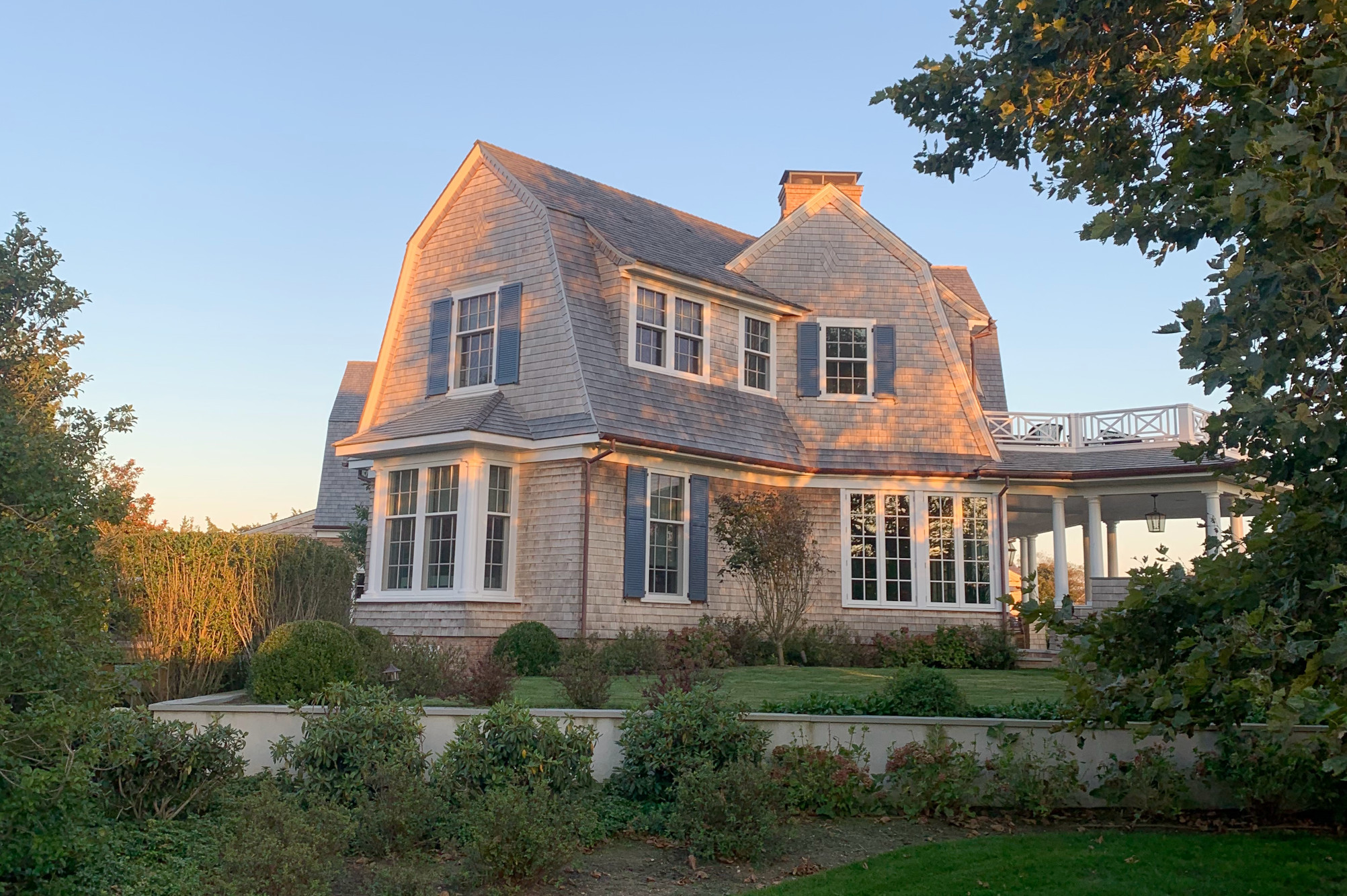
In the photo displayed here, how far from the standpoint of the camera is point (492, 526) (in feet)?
51.4

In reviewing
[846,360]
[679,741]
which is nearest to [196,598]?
[679,741]

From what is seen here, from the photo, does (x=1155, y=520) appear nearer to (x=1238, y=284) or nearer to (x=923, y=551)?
(x=923, y=551)

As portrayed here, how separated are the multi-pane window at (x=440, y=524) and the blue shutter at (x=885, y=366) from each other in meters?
7.50

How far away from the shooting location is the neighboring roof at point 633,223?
17.6m

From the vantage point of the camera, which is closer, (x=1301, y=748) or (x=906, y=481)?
(x=1301, y=748)

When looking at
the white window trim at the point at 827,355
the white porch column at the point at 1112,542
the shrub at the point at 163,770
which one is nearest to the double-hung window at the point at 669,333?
the white window trim at the point at 827,355

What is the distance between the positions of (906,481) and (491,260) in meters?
7.67

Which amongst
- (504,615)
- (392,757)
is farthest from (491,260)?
(392,757)

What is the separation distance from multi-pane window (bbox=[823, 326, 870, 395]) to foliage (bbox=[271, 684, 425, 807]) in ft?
39.4

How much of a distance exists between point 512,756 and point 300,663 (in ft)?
10.2

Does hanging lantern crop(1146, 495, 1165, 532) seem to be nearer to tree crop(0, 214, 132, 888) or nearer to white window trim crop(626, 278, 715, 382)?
white window trim crop(626, 278, 715, 382)

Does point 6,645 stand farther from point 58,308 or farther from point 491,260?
point 58,308

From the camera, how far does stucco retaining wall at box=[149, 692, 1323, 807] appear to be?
8375mm

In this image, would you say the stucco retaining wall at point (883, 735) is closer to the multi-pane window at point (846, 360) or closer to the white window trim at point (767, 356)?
the white window trim at point (767, 356)
